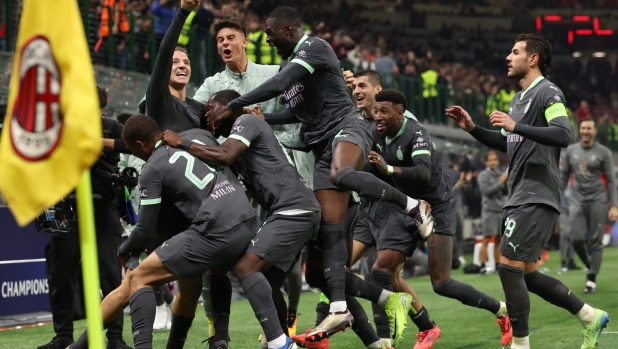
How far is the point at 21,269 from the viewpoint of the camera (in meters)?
9.98

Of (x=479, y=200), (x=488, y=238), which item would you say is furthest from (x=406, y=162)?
(x=479, y=200)

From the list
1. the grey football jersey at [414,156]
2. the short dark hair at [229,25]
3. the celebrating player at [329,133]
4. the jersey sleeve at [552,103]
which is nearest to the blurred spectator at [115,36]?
the short dark hair at [229,25]

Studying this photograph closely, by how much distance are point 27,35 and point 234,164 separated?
295 centimetres

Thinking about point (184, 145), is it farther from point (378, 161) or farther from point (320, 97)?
point (378, 161)

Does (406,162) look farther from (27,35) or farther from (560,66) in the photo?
(560,66)

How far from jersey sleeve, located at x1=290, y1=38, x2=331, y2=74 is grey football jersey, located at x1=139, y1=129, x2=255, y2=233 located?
974 millimetres

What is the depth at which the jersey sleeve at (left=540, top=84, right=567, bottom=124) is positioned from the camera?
6.24m

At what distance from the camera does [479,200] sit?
19.7m

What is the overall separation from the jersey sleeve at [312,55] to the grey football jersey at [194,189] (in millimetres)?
974

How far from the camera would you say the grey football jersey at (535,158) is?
6363 millimetres

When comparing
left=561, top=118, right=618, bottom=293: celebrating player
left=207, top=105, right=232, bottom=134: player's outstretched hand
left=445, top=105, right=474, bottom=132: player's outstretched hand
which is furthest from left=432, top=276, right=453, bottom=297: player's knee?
left=561, top=118, right=618, bottom=293: celebrating player

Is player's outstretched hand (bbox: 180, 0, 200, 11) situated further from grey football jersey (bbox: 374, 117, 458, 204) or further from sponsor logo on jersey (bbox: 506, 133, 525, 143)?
sponsor logo on jersey (bbox: 506, 133, 525, 143)

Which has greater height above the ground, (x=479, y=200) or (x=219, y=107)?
(x=219, y=107)

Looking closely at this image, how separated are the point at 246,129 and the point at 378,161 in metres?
1.38
